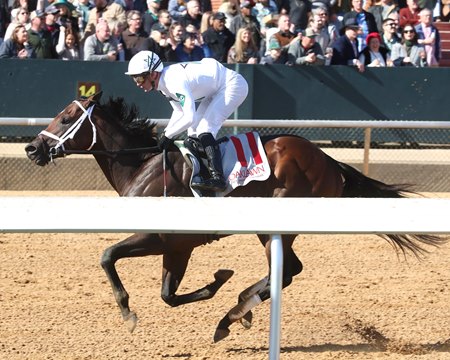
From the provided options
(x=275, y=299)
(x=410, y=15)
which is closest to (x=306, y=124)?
(x=410, y=15)

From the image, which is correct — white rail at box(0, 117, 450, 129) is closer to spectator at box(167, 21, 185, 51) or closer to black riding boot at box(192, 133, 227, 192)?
spectator at box(167, 21, 185, 51)

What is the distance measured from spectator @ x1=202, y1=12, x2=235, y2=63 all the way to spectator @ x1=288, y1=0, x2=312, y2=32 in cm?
134

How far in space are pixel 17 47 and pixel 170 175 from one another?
633 centimetres

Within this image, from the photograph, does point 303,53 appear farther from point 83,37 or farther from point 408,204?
point 408,204

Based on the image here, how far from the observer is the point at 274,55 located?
1275 cm

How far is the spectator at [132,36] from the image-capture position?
41.3 feet

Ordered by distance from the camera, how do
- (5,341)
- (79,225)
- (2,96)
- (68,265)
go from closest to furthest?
(79,225) → (5,341) → (68,265) → (2,96)

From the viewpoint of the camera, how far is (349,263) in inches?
328

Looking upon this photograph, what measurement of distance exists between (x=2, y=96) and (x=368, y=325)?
7.10 metres

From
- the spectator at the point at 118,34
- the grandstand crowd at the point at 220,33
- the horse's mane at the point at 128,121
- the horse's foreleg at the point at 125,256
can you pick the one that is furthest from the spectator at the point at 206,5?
the horse's foreleg at the point at 125,256

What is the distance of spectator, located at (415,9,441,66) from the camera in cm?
1375

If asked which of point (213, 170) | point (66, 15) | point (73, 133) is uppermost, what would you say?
point (73, 133)

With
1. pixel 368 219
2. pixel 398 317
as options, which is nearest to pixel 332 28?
pixel 398 317

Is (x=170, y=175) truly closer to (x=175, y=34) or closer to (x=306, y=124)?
(x=306, y=124)
